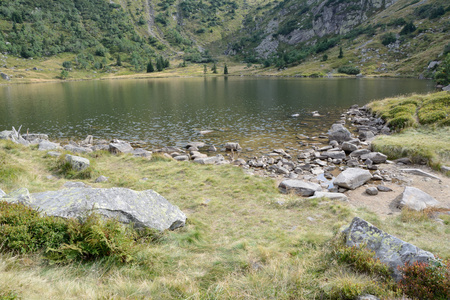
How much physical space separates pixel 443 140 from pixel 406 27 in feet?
571

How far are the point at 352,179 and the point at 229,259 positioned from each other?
480 inches

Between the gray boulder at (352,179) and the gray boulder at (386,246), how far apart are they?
362 inches

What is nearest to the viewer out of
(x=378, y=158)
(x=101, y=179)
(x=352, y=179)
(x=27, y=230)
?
(x=27, y=230)

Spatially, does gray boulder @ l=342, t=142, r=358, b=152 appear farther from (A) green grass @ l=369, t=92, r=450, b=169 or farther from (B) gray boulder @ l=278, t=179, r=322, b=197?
(B) gray boulder @ l=278, t=179, r=322, b=197

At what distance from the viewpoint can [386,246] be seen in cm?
634

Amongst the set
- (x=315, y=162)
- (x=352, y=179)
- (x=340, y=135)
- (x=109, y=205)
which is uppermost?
(x=109, y=205)

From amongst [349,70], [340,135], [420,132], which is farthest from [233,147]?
[349,70]

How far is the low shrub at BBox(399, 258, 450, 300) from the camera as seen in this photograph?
491cm

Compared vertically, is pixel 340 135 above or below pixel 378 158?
above

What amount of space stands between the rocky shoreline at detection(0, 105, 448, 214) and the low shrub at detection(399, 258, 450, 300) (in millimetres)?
8212

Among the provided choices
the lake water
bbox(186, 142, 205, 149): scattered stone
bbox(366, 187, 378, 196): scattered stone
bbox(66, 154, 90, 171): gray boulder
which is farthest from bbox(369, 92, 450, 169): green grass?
bbox(66, 154, 90, 171): gray boulder

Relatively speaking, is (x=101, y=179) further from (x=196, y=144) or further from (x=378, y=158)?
(x=378, y=158)

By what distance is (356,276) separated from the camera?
580 cm

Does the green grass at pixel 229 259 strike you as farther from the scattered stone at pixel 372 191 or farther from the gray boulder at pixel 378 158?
the gray boulder at pixel 378 158
